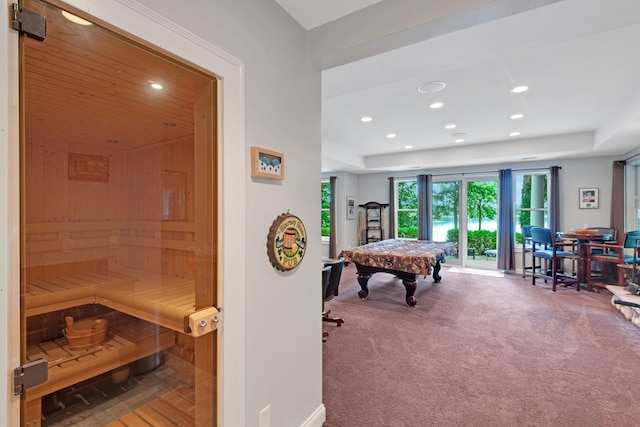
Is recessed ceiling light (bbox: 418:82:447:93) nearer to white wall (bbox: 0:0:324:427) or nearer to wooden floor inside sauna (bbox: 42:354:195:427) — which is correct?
white wall (bbox: 0:0:324:427)

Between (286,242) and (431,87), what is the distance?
102 inches

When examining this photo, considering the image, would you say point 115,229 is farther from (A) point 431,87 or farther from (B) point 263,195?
(A) point 431,87

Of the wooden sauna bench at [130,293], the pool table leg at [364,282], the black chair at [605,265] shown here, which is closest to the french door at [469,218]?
the black chair at [605,265]

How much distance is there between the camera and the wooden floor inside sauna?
1.43 metres

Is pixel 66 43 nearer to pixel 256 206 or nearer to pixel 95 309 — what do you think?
pixel 256 206

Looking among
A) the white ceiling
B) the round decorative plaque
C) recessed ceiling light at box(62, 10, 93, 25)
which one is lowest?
the round decorative plaque

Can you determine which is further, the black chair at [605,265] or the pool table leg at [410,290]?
the black chair at [605,265]

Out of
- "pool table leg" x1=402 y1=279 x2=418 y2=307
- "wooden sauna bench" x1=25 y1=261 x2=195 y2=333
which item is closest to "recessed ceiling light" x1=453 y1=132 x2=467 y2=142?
"pool table leg" x1=402 y1=279 x2=418 y2=307

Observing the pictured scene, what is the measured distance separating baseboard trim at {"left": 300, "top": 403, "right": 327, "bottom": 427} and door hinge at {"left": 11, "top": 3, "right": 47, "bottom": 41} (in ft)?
6.75

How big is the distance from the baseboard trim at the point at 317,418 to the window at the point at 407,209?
245 inches

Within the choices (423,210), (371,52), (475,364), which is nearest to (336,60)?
(371,52)

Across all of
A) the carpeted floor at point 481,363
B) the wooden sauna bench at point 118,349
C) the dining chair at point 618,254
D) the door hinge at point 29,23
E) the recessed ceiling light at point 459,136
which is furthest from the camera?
the recessed ceiling light at point 459,136

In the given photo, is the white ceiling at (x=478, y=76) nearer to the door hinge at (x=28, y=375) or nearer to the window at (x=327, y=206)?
the window at (x=327, y=206)

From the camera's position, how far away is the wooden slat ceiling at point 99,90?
928 mm
